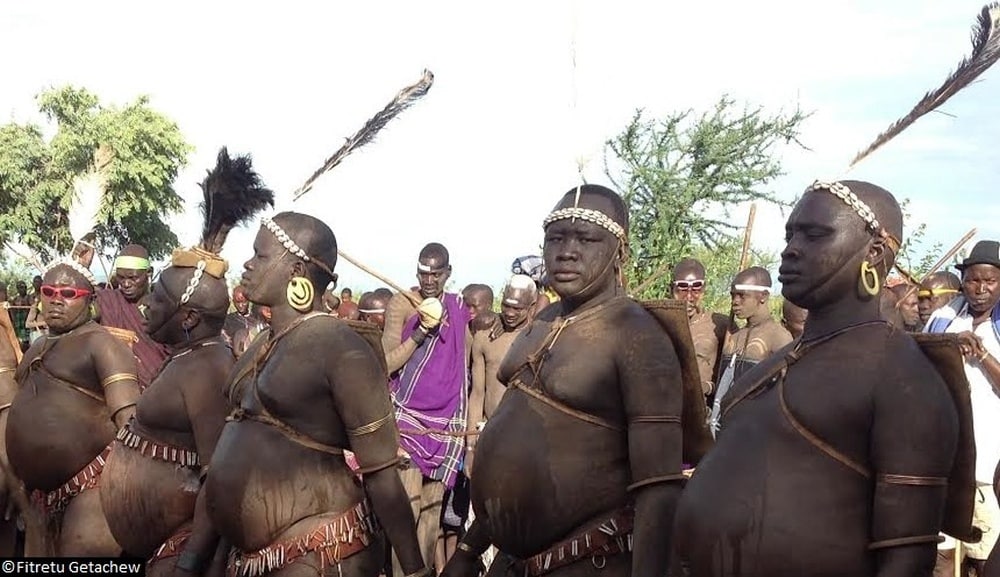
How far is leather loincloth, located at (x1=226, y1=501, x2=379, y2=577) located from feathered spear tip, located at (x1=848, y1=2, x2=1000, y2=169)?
240cm

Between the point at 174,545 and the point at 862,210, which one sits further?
the point at 174,545

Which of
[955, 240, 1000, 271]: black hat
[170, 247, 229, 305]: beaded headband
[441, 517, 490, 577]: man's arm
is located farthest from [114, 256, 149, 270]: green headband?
[955, 240, 1000, 271]: black hat

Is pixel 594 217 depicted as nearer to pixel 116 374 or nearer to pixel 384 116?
pixel 384 116

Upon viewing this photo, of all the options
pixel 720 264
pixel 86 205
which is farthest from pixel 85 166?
pixel 720 264

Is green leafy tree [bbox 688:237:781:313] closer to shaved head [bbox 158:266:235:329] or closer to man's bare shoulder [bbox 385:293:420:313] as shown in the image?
man's bare shoulder [bbox 385:293:420:313]

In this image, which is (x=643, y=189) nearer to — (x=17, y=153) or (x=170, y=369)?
(x=170, y=369)

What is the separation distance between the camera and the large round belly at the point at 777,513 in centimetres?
326

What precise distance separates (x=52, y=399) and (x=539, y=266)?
5.32 meters

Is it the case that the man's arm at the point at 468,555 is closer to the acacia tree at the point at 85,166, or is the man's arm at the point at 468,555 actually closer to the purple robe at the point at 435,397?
the purple robe at the point at 435,397

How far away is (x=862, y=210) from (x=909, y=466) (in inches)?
31.5

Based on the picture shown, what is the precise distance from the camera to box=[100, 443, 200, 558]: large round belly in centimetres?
559

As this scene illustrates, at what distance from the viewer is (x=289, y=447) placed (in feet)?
15.4

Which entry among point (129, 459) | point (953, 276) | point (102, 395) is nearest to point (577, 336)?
point (129, 459)

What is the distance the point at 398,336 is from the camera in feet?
32.1
